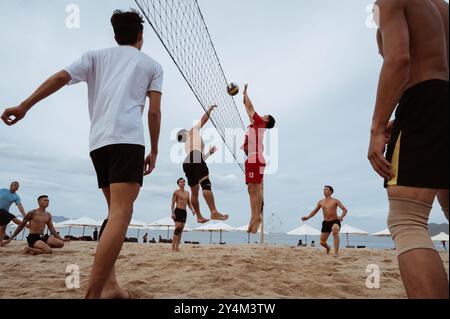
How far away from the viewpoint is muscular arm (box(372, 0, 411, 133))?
1200 millimetres

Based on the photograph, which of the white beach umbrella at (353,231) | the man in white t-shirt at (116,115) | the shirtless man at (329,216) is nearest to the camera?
the man in white t-shirt at (116,115)

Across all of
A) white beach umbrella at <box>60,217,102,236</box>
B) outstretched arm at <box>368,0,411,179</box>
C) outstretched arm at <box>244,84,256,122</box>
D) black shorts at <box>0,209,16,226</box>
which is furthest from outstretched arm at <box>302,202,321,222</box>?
white beach umbrella at <box>60,217,102,236</box>

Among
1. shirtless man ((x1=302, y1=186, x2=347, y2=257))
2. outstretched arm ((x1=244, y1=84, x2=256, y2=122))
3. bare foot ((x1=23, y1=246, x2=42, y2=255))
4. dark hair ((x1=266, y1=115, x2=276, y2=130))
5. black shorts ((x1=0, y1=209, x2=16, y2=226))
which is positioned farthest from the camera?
shirtless man ((x1=302, y1=186, x2=347, y2=257))

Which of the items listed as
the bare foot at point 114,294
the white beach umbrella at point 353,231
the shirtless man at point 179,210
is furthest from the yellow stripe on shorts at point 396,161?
the white beach umbrella at point 353,231

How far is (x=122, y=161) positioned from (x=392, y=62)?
145 cm

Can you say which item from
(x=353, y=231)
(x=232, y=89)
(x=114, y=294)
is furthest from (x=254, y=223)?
(x=353, y=231)

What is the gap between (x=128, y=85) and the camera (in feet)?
6.28

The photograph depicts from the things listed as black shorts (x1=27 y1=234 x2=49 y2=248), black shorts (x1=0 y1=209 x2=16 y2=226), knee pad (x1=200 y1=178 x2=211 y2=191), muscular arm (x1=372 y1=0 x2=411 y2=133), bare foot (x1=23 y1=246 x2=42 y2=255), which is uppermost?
muscular arm (x1=372 y1=0 x2=411 y2=133)

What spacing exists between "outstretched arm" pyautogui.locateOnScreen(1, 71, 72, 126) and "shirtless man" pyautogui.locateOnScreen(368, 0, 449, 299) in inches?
69.3

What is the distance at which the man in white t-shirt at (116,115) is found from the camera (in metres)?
1.71

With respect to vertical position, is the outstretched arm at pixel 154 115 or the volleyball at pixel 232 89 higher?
the volleyball at pixel 232 89

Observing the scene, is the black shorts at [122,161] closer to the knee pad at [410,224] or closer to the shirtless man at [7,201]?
the knee pad at [410,224]

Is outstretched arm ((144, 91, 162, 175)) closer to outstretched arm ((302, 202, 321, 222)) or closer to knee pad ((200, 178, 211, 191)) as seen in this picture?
knee pad ((200, 178, 211, 191))

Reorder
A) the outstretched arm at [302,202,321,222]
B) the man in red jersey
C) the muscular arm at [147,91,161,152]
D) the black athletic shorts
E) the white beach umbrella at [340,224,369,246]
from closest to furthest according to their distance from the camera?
1. the black athletic shorts
2. the muscular arm at [147,91,161,152]
3. the man in red jersey
4. the outstretched arm at [302,202,321,222]
5. the white beach umbrella at [340,224,369,246]
